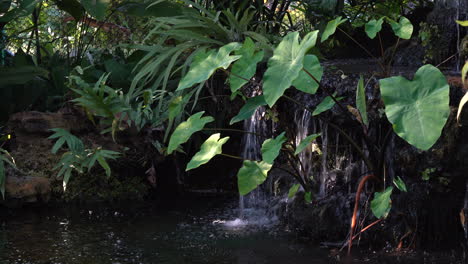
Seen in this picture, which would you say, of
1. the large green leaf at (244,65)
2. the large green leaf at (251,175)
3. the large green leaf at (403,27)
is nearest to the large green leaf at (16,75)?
the large green leaf at (244,65)

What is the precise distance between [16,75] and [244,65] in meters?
2.54

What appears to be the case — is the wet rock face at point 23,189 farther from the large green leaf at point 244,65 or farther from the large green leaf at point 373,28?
the large green leaf at point 373,28

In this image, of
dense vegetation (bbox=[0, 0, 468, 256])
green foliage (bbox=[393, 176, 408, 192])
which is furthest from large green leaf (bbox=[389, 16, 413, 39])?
green foliage (bbox=[393, 176, 408, 192])

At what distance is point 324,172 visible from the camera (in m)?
3.85

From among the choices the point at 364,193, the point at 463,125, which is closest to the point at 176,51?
the point at 364,193

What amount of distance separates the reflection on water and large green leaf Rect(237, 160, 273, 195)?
394 mm

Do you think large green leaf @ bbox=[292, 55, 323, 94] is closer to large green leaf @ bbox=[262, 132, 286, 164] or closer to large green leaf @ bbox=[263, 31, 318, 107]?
large green leaf @ bbox=[263, 31, 318, 107]

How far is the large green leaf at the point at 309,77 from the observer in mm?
2912

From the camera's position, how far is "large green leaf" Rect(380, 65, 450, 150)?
2.45 metres

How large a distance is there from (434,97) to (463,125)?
0.83m

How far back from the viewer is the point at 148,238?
3602 millimetres

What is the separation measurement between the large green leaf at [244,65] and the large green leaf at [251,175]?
1.28ft

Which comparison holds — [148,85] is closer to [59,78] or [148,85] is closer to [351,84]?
[59,78]

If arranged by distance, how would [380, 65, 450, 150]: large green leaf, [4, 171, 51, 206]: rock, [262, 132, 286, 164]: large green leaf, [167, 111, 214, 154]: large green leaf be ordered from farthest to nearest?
[4, 171, 51, 206]: rock → [167, 111, 214, 154]: large green leaf → [262, 132, 286, 164]: large green leaf → [380, 65, 450, 150]: large green leaf
